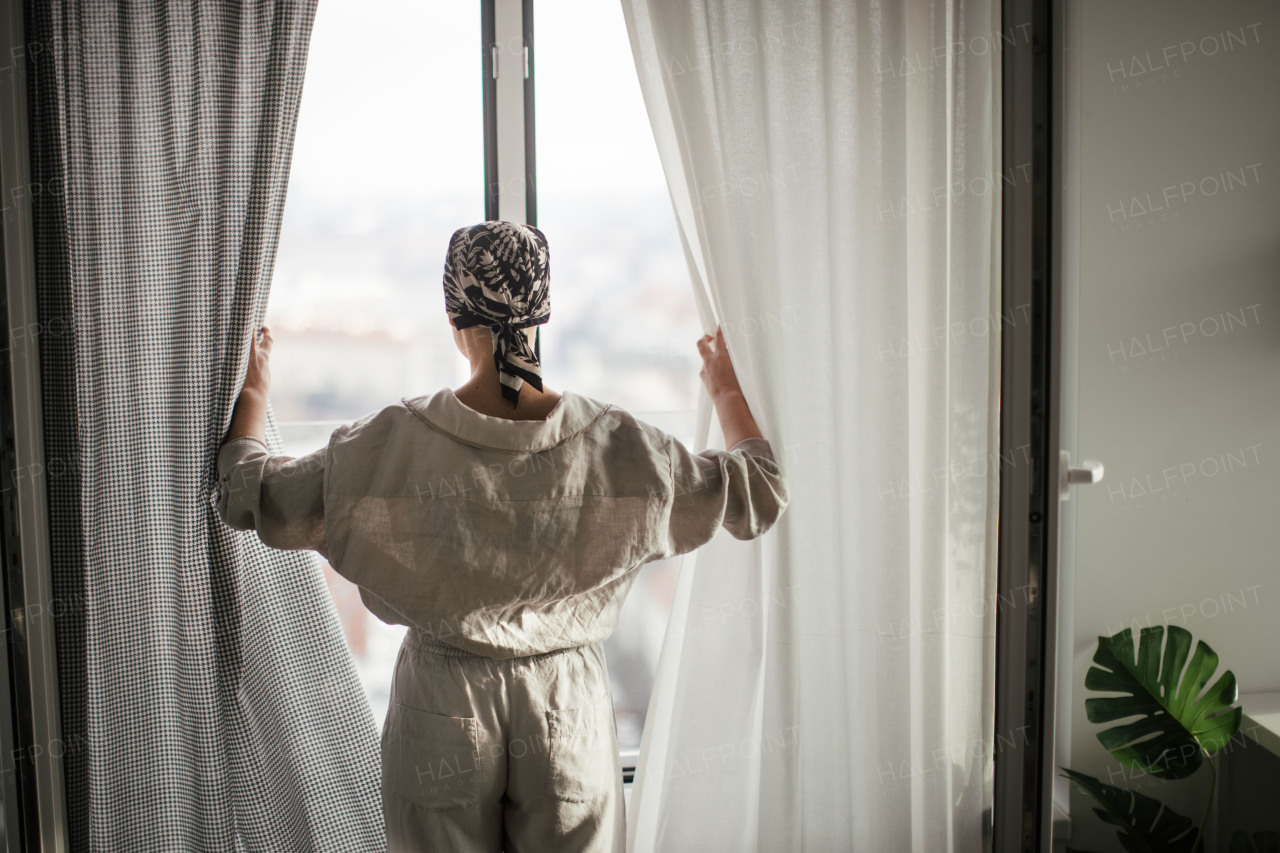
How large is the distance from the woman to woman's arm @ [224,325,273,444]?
0.11 metres

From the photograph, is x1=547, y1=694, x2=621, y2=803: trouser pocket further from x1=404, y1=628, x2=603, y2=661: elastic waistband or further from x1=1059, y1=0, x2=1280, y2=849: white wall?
x1=1059, y1=0, x2=1280, y2=849: white wall

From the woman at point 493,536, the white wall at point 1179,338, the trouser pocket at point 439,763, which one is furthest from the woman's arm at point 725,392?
the white wall at point 1179,338

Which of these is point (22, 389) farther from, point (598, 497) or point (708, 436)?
point (708, 436)

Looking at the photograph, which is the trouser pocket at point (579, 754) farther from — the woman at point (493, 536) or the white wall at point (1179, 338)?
the white wall at point (1179, 338)

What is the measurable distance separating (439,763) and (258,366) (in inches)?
27.1

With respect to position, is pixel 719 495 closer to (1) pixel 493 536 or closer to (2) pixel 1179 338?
(1) pixel 493 536

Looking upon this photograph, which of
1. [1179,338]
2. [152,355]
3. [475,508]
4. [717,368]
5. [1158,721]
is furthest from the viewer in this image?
[1179,338]

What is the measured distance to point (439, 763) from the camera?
3.37 feet

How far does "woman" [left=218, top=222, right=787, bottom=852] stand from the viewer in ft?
3.28

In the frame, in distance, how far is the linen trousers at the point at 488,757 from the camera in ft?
3.40

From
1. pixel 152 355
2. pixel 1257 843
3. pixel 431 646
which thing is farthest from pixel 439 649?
pixel 1257 843

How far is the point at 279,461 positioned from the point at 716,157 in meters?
0.86

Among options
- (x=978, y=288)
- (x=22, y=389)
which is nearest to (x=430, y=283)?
(x=22, y=389)

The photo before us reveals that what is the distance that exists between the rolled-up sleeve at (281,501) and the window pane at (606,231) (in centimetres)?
63
